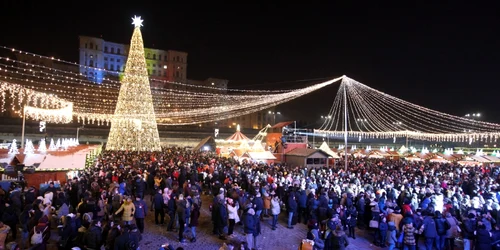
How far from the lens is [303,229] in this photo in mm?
11414

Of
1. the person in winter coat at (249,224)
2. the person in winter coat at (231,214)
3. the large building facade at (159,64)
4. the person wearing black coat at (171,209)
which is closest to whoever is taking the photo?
the person in winter coat at (249,224)

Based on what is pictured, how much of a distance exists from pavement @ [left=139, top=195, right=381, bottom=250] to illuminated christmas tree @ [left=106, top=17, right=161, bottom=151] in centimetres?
1810

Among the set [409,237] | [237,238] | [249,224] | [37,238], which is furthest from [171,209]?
[409,237]

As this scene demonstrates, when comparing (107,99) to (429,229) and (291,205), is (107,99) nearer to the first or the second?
(291,205)

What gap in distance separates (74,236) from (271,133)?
82.5 ft

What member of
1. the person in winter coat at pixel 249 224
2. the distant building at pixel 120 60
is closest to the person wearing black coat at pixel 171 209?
the person in winter coat at pixel 249 224

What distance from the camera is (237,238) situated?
10188 mm

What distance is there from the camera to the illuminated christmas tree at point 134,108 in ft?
92.3

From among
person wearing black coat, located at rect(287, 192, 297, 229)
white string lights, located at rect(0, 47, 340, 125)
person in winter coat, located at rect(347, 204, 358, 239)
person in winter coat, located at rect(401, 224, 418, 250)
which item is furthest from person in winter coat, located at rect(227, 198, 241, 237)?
white string lights, located at rect(0, 47, 340, 125)

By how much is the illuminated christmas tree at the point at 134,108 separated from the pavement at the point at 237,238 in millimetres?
18101

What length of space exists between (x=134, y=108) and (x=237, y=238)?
20955mm

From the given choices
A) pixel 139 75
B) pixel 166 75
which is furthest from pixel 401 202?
pixel 166 75

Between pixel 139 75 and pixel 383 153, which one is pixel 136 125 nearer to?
pixel 139 75

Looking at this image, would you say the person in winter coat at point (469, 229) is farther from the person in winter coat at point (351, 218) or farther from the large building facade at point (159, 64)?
the large building facade at point (159, 64)
